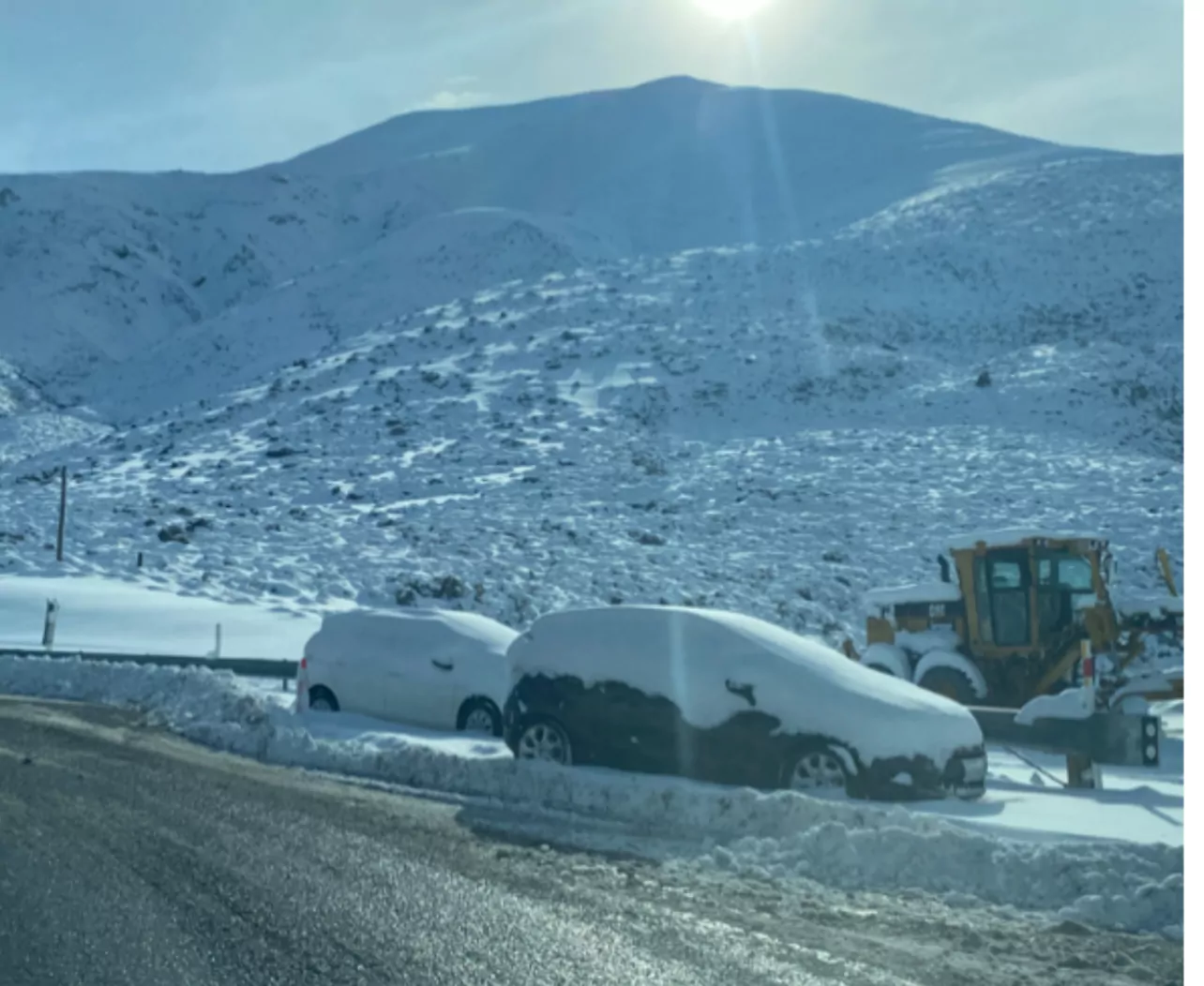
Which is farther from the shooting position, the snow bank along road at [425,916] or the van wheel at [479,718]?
the van wheel at [479,718]

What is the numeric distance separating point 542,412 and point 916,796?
129ft

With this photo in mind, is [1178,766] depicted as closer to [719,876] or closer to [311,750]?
[719,876]

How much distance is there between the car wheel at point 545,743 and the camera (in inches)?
468

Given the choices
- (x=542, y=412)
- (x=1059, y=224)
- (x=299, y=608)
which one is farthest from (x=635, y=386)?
(x=1059, y=224)

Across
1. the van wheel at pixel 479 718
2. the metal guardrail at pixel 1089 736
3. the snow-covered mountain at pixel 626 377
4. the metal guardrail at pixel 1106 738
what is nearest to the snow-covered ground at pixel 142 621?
the snow-covered mountain at pixel 626 377

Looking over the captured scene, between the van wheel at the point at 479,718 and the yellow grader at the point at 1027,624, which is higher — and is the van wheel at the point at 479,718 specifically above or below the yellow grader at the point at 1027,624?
below


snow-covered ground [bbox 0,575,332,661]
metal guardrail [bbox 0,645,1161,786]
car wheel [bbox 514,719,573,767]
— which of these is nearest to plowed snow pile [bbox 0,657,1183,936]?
car wheel [bbox 514,719,573,767]

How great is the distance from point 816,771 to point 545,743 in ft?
8.49

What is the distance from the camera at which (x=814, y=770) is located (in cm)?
1059

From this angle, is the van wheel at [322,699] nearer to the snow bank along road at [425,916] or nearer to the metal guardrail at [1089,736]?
the snow bank along road at [425,916]

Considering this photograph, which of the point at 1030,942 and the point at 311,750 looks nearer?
the point at 1030,942

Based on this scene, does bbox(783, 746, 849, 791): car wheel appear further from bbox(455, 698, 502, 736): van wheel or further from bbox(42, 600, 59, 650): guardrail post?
bbox(42, 600, 59, 650): guardrail post

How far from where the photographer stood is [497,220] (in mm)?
89312

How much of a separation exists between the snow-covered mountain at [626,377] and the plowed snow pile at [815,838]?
16123 mm
